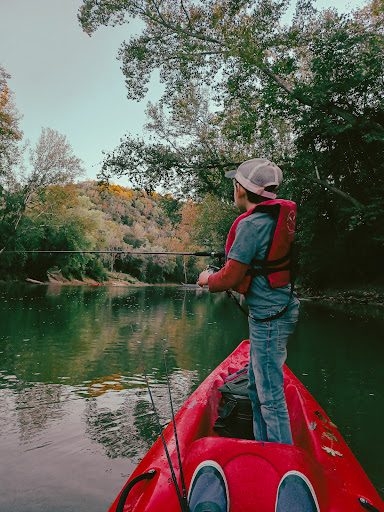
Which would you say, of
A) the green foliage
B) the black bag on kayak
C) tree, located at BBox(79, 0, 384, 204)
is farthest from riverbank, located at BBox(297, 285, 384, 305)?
the black bag on kayak

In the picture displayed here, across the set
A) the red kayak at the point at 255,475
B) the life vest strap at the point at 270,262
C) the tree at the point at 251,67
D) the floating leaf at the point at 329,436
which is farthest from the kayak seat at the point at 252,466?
the tree at the point at 251,67

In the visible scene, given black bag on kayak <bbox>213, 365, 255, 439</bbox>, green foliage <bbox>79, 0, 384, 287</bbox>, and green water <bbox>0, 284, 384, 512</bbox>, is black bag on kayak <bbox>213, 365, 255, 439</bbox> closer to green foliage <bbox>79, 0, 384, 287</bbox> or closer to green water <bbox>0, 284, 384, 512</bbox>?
green water <bbox>0, 284, 384, 512</bbox>

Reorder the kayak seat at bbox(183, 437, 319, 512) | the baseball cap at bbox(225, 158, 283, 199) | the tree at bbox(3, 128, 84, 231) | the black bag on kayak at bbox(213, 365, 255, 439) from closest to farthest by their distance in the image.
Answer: the kayak seat at bbox(183, 437, 319, 512) < the baseball cap at bbox(225, 158, 283, 199) < the black bag on kayak at bbox(213, 365, 255, 439) < the tree at bbox(3, 128, 84, 231)

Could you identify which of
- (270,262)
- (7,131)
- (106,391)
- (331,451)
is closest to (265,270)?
(270,262)

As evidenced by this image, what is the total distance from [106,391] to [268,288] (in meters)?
3.79

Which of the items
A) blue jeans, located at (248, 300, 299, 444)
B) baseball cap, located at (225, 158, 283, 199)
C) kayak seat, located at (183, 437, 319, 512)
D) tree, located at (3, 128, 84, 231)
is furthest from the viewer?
tree, located at (3, 128, 84, 231)

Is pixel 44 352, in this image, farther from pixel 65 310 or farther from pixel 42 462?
pixel 65 310

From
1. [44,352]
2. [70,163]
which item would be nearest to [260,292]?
[44,352]

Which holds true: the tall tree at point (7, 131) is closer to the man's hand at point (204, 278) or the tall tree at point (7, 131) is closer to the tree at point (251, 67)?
the tree at point (251, 67)

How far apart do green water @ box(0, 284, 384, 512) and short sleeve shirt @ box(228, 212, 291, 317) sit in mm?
1852

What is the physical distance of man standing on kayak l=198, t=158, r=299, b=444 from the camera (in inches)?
87.5

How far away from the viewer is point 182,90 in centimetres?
1530

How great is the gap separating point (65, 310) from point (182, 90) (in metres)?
9.84

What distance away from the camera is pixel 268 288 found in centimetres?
227
